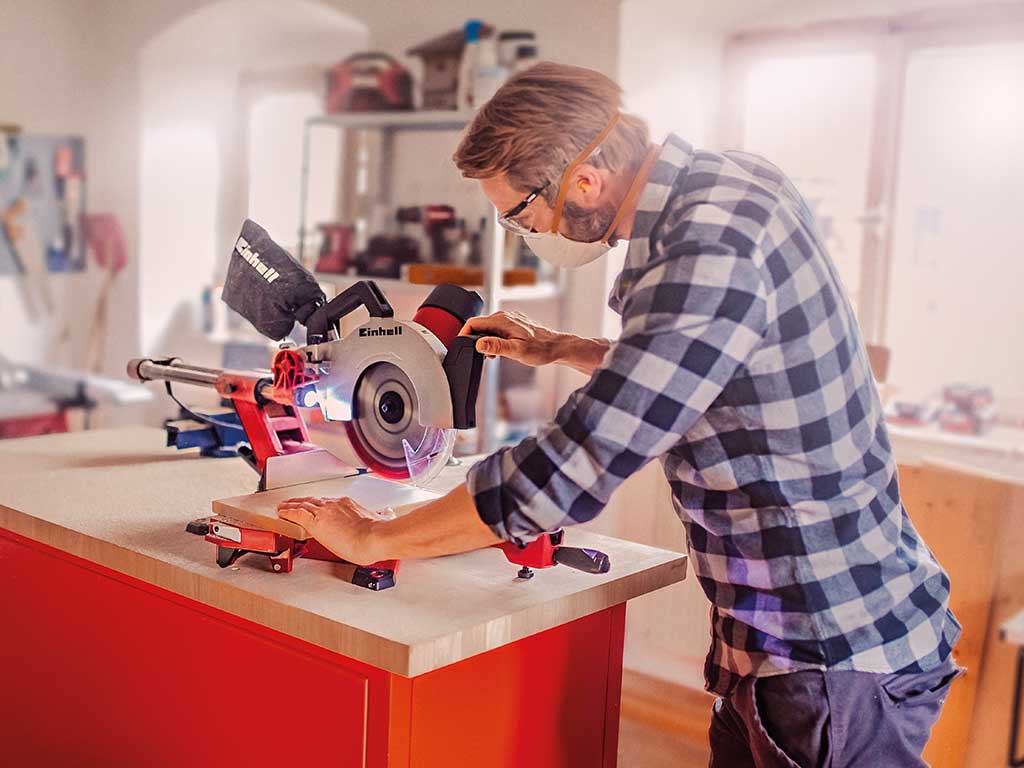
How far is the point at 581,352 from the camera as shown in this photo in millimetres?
1605

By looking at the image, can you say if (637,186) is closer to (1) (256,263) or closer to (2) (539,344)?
(2) (539,344)

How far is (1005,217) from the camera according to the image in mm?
3328

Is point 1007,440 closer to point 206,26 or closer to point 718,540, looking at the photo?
point 718,540

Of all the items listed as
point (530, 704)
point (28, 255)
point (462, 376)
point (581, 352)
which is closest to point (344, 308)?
point (462, 376)

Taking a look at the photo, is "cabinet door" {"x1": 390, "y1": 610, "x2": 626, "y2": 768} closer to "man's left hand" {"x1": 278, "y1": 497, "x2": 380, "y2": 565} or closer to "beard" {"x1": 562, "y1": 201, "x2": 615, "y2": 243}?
"man's left hand" {"x1": 278, "y1": 497, "x2": 380, "y2": 565}

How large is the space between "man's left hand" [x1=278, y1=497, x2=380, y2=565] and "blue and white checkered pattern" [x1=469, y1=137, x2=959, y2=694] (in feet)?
0.76

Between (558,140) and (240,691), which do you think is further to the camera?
(240,691)

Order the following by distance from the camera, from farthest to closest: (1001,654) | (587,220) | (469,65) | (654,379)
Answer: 1. (469,65)
2. (1001,654)
3. (587,220)
4. (654,379)

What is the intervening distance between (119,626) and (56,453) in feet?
2.09

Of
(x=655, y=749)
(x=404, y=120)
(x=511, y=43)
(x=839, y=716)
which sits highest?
(x=511, y=43)

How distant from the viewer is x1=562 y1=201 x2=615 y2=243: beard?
131 cm

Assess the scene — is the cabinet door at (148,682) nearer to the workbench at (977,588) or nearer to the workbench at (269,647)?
the workbench at (269,647)

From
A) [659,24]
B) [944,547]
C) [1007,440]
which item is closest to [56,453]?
[944,547]

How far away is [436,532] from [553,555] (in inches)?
8.2
